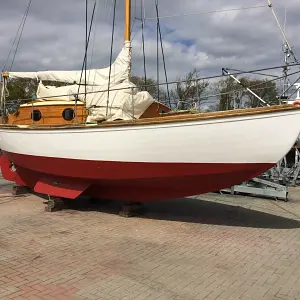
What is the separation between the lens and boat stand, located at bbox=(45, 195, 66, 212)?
848 centimetres

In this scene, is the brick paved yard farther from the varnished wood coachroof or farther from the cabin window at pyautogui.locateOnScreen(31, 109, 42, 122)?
the cabin window at pyautogui.locateOnScreen(31, 109, 42, 122)

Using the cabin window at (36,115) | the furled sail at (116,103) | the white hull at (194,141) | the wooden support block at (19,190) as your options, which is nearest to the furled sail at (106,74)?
the furled sail at (116,103)

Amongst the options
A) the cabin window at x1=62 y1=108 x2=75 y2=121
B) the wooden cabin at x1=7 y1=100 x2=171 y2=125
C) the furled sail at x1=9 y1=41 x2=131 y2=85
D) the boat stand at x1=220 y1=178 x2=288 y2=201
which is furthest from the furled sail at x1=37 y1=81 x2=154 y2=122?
the boat stand at x1=220 y1=178 x2=288 y2=201

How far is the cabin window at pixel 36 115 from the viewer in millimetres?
9312

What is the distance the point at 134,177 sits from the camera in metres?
7.39

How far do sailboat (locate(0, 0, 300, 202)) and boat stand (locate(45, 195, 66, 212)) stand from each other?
0.62ft

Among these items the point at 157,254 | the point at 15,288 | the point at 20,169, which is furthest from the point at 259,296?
the point at 20,169

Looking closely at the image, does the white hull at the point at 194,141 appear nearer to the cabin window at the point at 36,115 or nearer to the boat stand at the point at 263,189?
the cabin window at the point at 36,115

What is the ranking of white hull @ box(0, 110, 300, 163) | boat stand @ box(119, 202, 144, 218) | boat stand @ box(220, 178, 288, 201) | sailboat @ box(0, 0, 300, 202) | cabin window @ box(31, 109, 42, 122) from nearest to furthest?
1. white hull @ box(0, 110, 300, 163)
2. sailboat @ box(0, 0, 300, 202)
3. boat stand @ box(119, 202, 144, 218)
4. cabin window @ box(31, 109, 42, 122)
5. boat stand @ box(220, 178, 288, 201)

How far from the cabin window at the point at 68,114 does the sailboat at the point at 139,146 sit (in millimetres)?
191

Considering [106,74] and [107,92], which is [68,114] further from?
[106,74]

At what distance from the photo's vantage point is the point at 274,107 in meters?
6.09

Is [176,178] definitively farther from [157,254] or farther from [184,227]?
[157,254]

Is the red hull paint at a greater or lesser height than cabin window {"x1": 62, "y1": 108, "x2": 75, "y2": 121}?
lesser
